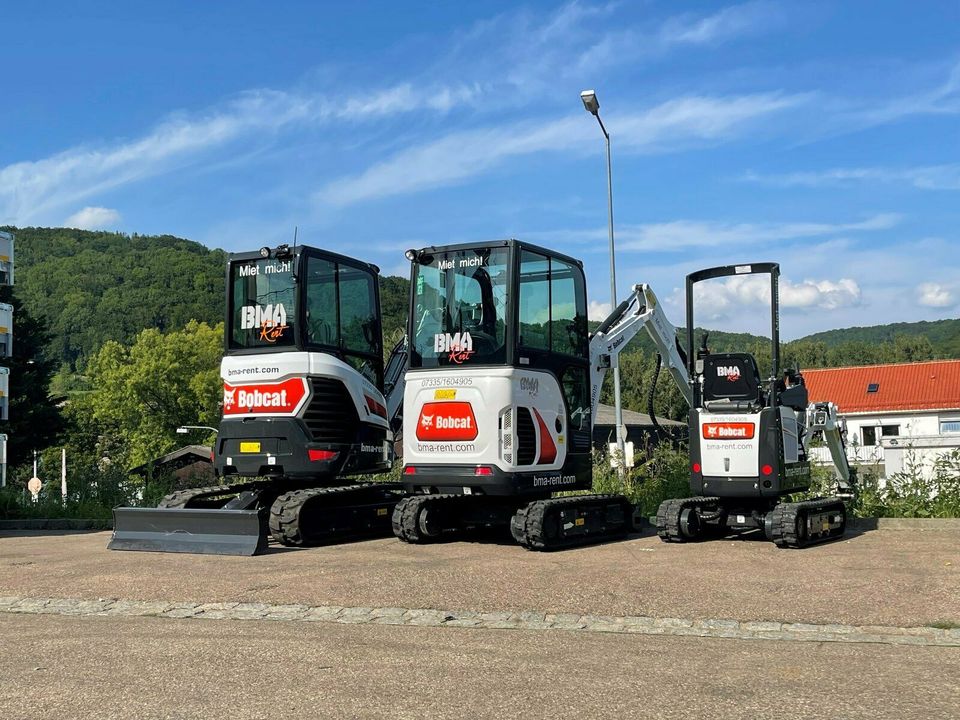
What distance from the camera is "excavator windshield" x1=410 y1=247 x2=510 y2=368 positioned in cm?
Result: 1316

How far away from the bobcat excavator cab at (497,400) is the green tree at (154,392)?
74.3m

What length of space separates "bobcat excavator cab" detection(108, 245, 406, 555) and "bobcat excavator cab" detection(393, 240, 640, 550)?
3.44 feet

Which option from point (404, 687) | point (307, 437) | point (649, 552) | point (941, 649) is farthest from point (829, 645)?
point (307, 437)

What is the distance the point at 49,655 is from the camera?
7047 mm

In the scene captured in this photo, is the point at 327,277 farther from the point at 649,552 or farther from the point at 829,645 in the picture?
the point at 829,645

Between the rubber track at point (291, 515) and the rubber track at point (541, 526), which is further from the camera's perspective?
the rubber track at point (291, 515)

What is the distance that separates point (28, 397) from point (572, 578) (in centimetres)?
4962

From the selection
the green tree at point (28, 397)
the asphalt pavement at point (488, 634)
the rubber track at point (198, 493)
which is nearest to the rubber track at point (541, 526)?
the asphalt pavement at point (488, 634)

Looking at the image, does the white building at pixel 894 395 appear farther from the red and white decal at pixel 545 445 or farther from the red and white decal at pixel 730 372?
the red and white decal at pixel 545 445

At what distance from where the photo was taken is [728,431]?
1334cm

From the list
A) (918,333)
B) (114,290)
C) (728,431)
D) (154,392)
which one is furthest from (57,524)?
(918,333)

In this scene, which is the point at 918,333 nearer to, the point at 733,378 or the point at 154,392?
the point at 154,392

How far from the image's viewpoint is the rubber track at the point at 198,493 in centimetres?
1406

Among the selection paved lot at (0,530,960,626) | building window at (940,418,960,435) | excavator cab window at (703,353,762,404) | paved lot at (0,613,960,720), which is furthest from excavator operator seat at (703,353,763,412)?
building window at (940,418,960,435)
